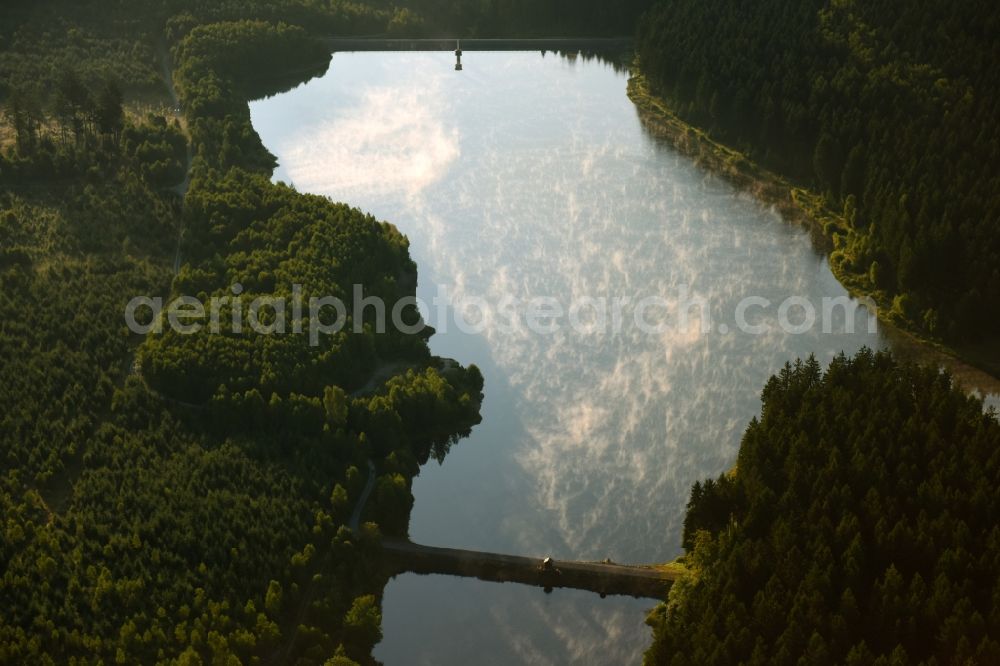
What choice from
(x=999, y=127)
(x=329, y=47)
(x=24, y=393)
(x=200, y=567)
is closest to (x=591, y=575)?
(x=200, y=567)

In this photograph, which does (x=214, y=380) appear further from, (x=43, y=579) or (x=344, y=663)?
(x=344, y=663)

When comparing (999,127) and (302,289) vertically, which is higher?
(999,127)

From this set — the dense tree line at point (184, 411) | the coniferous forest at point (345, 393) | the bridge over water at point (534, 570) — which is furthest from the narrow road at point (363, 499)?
the bridge over water at point (534, 570)

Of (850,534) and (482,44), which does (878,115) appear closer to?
(482,44)

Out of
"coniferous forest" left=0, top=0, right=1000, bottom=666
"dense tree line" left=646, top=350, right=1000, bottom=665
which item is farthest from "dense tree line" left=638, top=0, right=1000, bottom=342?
"dense tree line" left=646, top=350, right=1000, bottom=665

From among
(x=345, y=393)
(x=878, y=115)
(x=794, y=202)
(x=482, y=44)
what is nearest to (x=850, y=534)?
(x=345, y=393)

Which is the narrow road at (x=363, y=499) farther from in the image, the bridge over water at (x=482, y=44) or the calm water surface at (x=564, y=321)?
the bridge over water at (x=482, y=44)
